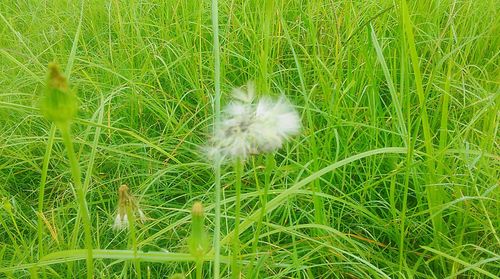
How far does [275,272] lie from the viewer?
3.74 feet

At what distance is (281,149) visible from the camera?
1.53m

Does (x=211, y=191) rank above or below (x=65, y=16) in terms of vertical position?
below

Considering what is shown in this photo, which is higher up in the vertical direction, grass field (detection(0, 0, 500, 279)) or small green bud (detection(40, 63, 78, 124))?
grass field (detection(0, 0, 500, 279))

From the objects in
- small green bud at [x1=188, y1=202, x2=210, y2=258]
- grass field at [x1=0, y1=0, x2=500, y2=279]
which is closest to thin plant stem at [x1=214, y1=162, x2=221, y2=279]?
small green bud at [x1=188, y1=202, x2=210, y2=258]

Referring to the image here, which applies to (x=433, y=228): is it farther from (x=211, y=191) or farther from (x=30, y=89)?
(x=30, y=89)

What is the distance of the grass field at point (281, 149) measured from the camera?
43.5 inches

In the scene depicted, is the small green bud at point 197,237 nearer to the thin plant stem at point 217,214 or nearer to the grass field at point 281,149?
the thin plant stem at point 217,214

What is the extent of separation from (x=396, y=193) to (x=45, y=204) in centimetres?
81

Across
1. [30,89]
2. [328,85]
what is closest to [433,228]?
[328,85]

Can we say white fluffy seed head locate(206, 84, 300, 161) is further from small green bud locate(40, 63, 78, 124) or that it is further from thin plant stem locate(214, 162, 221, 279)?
small green bud locate(40, 63, 78, 124)

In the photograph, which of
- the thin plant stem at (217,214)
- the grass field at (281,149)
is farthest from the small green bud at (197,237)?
the grass field at (281,149)

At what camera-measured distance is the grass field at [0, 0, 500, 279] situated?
3.62ft

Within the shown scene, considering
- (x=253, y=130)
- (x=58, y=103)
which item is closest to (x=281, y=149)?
(x=253, y=130)

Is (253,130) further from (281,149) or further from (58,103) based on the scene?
(281,149)
